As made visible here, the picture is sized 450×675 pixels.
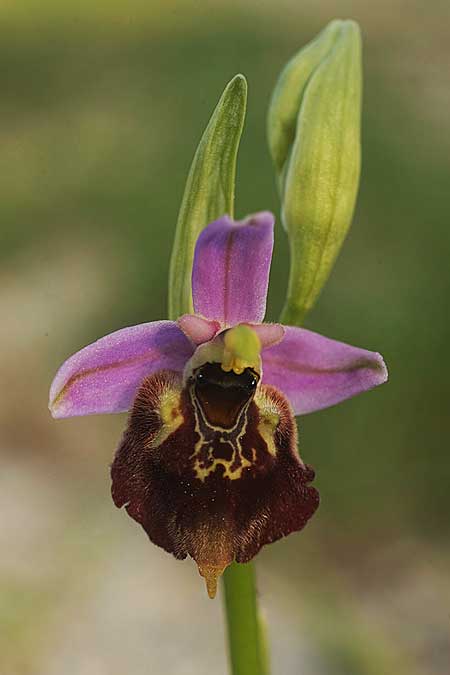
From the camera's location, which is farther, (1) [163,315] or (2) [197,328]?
(1) [163,315]

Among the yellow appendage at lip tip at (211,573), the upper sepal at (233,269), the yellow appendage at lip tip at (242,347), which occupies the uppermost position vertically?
the upper sepal at (233,269)

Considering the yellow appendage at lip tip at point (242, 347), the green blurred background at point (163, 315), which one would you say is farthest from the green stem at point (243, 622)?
the green blurred background at point (163, 315)

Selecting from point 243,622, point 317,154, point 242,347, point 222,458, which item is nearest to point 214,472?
point 222,458

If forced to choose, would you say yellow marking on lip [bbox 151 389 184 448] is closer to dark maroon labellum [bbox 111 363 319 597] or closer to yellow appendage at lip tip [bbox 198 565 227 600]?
dark maroon labellum [bbox 111 363 319 597]

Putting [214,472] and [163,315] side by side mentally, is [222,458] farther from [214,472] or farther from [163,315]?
[163,315]

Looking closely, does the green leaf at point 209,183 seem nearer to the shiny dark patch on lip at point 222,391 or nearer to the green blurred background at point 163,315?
the shiny dark patch on lip at point 222,391

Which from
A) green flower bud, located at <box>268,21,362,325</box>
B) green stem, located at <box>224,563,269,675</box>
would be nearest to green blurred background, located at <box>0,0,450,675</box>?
green stem, located at <box>224,563,269,675</box>

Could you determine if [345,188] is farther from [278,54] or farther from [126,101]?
[278,54]

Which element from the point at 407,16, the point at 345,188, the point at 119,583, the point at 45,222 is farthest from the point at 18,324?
the point at 407,16
